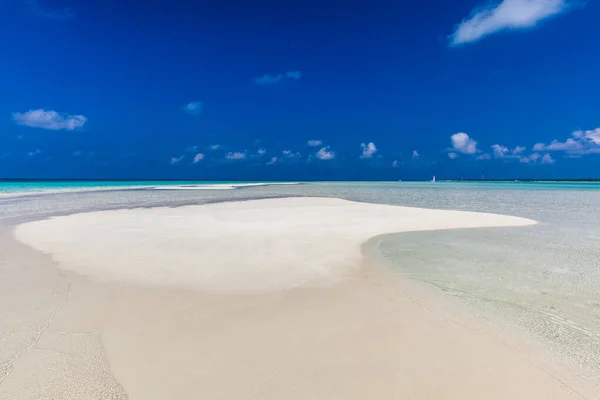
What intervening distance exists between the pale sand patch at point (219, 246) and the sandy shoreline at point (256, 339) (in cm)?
7

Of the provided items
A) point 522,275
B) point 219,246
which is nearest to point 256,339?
point 219,246

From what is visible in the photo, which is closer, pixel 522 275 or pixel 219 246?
pixel 522 275

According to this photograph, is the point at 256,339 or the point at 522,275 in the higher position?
the point at 256,339

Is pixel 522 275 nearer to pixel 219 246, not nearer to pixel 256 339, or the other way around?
pixel 256 339

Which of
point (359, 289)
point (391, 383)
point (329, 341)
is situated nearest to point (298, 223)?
point (359, 289)

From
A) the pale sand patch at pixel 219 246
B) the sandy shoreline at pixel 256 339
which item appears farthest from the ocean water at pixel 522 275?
the pale sand patch at pixel 219 246

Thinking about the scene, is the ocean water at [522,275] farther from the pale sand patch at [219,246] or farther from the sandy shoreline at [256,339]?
the pale sand patch at [219,246]

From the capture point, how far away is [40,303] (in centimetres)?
435

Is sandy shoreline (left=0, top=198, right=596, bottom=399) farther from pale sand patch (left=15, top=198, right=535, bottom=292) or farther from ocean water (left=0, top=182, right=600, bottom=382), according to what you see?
ocean water (left=0, top=182, right=600, bottom=382)

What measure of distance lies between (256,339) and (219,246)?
15.7 ft

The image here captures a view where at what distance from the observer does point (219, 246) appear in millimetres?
8008

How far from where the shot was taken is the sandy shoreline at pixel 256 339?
2.69 m

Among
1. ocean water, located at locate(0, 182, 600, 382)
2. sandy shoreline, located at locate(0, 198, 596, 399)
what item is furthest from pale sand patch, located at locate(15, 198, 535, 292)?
ocean water, located at locate(0, 182, 600, 382)

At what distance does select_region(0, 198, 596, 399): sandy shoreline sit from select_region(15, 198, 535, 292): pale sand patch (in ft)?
0.22
